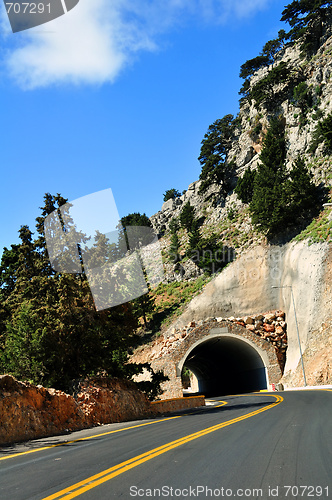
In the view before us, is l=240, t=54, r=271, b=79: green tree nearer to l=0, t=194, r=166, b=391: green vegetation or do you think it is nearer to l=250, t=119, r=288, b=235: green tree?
l=250, t=119, r=288, b=235: green tree

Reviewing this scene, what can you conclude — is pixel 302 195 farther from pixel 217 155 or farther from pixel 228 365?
pixel 217 155

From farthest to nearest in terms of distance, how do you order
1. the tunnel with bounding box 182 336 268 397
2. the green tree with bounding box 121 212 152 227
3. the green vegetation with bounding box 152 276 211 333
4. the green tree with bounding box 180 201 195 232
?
the green tree with bounding box 121 212 152 227 → the green tree with bounding box 180 201 195 232 → the green vegetation with bounding box 152 276 211 333 → the tunnel with bounding box 182 336 268 397

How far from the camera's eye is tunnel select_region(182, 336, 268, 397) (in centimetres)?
4538

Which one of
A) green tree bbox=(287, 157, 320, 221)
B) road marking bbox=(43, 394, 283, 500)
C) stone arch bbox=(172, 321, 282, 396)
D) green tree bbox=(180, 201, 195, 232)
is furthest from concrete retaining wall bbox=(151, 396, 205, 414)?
green tree bbox=(180, 201, 195, 232)

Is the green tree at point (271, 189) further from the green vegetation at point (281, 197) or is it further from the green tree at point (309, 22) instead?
the green tree at point (309, 22)

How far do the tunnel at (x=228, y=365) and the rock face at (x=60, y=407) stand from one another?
25.0 meters

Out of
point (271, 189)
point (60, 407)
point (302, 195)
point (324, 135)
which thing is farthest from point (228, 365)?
point (60, 407)

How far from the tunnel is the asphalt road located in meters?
34.1

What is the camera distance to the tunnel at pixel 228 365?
4538 cm

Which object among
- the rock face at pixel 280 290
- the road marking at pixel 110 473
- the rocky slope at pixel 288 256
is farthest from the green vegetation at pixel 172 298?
the road marking at pixel 110 473

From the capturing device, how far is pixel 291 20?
75.5 meters

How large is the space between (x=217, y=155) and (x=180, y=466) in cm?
8652

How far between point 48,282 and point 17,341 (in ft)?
12.4

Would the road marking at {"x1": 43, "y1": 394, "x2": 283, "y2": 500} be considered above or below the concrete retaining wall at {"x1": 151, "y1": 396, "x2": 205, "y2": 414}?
above
